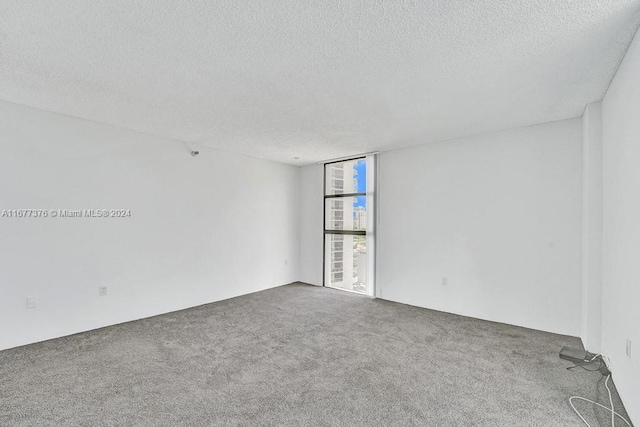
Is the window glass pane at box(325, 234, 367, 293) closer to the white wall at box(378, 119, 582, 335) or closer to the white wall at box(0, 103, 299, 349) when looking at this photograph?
the white wall at box(378, 119, 582, 335)

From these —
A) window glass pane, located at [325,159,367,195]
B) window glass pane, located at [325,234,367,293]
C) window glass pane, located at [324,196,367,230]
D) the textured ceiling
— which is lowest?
window glass pane, located at [325,234,367,293]

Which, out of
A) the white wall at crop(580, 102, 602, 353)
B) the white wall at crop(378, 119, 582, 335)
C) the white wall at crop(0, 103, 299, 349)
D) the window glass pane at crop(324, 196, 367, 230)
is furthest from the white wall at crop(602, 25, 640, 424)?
the white wall at crop(0, 103, 299, 349)

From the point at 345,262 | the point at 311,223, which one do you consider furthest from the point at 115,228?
the point at 345,262

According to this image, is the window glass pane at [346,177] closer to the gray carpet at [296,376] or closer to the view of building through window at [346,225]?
the view of building through window at [346,225]

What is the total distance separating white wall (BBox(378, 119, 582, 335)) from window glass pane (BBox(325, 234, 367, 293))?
0.67 meters

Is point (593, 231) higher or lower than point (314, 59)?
lower

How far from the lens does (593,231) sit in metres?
2.85

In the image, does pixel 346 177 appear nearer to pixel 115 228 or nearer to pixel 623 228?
pixel 115 228

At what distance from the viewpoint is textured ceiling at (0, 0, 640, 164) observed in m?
1.66

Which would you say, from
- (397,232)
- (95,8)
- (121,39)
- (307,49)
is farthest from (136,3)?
(397,232)

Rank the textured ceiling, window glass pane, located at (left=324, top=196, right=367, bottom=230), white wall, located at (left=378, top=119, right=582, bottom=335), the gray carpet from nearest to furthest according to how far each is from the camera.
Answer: the textured ceiling
the gray carpet
white wall, located at (left=378, top=119, right=582, bottom=335)
window glass pane, located at (left=324, top=196, right=367, bottom=230)

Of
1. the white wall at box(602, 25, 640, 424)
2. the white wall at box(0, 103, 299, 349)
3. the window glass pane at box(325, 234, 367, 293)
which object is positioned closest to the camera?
the white wall at box(602, 25, 640, 424)

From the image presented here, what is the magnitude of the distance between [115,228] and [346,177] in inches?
143

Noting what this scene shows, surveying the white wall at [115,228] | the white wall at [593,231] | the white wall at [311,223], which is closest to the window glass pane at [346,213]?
the white wall at [311,223]
